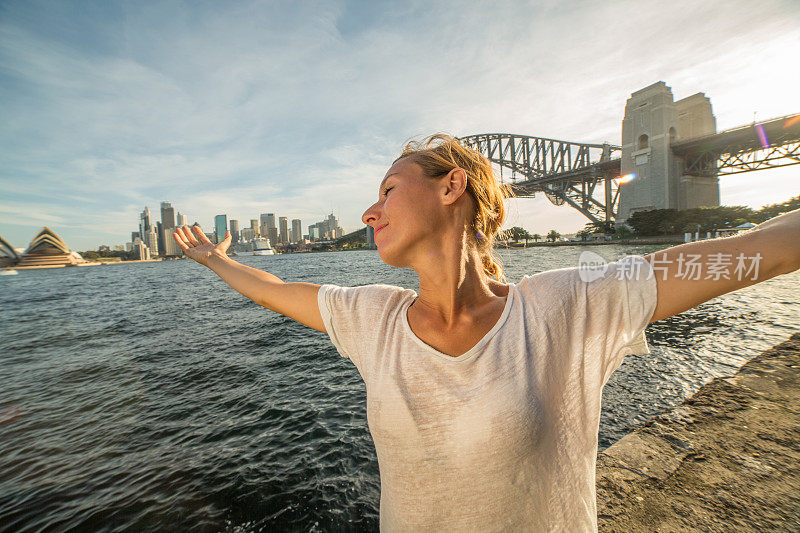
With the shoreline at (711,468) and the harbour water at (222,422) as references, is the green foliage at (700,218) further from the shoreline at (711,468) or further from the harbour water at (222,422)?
the shoreline at (711,468)

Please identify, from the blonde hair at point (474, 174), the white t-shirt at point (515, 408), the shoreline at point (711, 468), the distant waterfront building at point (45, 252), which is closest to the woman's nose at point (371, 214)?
the blonde hair at point (474, 174)

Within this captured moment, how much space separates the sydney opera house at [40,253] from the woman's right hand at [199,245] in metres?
115

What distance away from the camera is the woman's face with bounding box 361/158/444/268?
135 cm

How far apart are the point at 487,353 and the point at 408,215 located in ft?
2.03

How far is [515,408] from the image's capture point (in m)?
1.09

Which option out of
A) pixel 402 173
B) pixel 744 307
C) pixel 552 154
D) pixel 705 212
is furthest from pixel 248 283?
pixel 552 154

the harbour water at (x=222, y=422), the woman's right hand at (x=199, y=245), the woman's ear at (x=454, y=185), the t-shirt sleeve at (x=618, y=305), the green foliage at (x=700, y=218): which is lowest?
the harbour water at (x=222, y=422)

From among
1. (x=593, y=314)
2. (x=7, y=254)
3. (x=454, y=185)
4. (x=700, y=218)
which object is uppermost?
(x=7, y=254)

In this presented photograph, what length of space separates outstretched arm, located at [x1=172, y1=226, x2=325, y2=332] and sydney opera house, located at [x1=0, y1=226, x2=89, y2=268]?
377ft

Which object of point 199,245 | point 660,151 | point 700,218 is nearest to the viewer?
point 199,245

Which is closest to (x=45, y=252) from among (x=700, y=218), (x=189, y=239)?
(x=189, y=239)

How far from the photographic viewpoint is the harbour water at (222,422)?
399cm

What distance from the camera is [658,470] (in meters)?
2.82

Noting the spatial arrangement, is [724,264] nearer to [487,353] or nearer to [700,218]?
[487,353]
